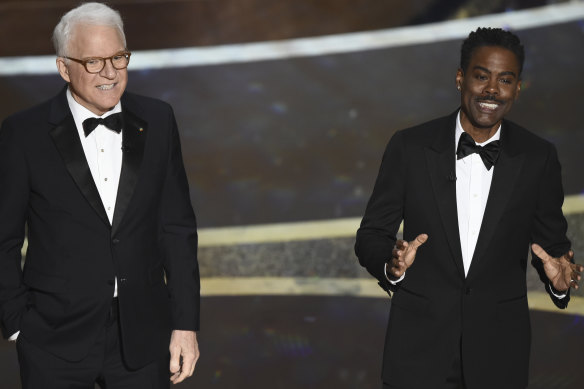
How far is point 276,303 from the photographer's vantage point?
538 cm

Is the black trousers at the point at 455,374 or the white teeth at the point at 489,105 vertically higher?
the white teeth at the point at 489,105

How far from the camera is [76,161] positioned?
256 centimetres

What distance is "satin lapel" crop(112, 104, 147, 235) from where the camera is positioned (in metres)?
2.58

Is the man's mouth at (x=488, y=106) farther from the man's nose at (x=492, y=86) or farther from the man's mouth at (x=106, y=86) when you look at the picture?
the man's mouth at (x=106, y=86)

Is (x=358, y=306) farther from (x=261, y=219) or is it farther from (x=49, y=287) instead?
(x=49, y=287)

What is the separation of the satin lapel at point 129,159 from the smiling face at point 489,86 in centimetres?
98

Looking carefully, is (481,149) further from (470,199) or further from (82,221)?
(82,221)

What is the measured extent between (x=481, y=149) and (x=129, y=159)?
40.8 inches

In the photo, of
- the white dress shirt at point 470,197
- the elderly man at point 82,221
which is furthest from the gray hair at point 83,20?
the white dress shirt at point 470,197

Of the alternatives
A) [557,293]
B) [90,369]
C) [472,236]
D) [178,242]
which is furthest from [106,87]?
[557,293]

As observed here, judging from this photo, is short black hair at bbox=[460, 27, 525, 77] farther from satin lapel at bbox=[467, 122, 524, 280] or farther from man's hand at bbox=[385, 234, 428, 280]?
man's hand at bbox=[385, 234, 428, 280]

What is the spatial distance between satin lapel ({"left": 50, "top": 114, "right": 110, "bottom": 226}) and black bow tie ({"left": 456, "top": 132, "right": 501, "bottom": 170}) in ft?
3.51

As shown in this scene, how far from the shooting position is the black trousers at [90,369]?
2555mm

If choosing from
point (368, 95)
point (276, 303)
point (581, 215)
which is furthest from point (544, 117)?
point (276, 303)
